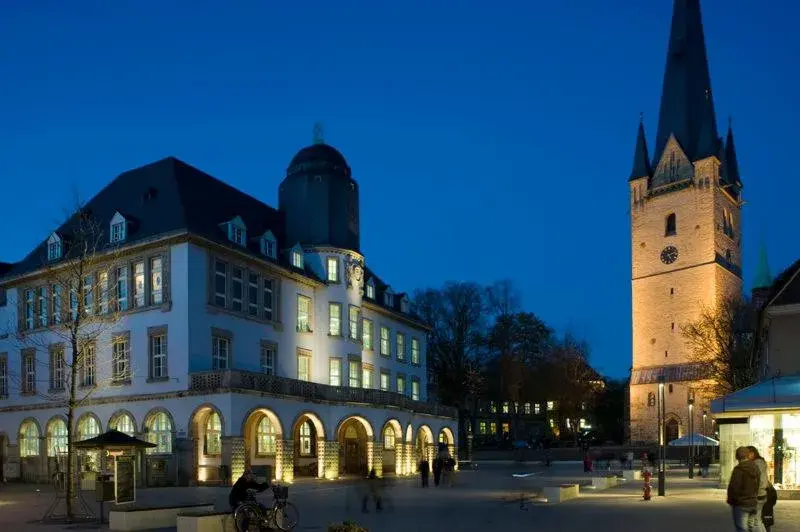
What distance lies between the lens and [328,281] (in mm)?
50531

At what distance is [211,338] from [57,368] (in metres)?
10.2

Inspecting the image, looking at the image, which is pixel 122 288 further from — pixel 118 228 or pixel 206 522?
pixel 206 522

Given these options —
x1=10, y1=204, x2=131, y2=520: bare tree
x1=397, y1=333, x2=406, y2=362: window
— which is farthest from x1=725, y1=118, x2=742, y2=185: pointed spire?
x1=10, y1=204, x2=131, y2=520: bare tree

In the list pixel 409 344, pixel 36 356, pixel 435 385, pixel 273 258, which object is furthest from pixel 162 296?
pixel 435 385

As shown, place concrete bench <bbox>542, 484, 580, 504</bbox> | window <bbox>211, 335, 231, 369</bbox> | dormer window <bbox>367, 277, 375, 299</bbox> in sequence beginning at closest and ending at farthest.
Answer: concrete bench <bbox>542, 484, 580, 504</bbox> → window <bbox>211, 335, 231, 369</bbox> → dormer window <bbox>367, 277, 375, 299</bbox>

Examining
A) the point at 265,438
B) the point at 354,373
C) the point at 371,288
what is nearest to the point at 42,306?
the point at 265,438

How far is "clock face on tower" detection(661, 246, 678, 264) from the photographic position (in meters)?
88.4

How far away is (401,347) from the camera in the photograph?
206 feet

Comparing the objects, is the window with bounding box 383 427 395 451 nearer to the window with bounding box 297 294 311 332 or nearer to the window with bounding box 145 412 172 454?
the window with bounding box 297 294 311 332

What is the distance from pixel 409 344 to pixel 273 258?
1944 centimetres

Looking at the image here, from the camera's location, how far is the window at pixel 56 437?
45.8 m

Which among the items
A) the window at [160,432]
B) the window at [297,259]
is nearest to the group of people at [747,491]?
the window at [160,432]

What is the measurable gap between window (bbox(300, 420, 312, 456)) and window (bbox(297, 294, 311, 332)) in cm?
499

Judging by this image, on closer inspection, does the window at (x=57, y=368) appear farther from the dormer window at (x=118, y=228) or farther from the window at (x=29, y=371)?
the dormer window at (x=118, y=228)
